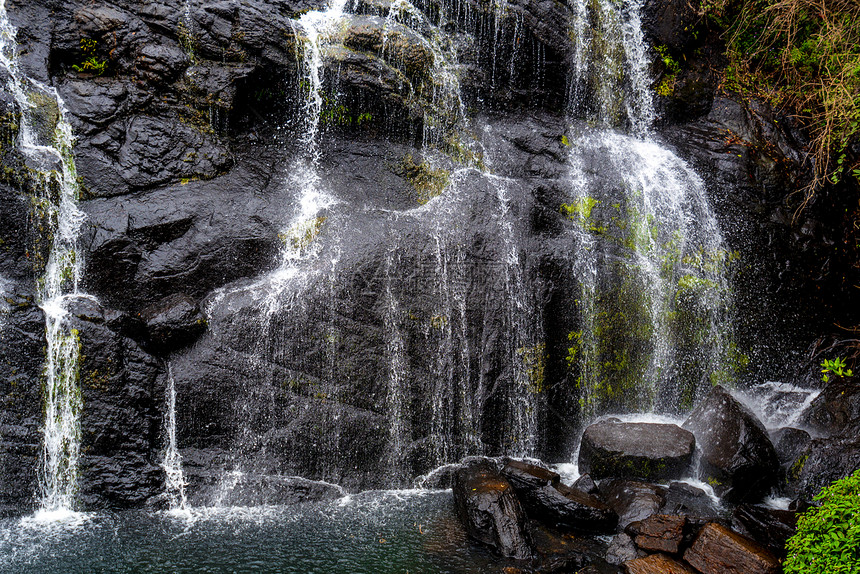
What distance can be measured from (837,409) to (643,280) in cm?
362

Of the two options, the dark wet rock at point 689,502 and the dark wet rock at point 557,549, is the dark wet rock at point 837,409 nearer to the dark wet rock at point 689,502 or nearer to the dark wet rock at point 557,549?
the dark wet rock at point 689,502

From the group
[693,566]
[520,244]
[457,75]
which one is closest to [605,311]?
[520,244]

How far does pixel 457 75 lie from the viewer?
11852 mm

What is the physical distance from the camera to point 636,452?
28.2 feet

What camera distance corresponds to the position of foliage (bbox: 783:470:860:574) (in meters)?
5.25

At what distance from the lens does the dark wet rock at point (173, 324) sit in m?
8.32

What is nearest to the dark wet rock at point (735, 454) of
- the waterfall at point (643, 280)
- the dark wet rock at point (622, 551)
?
the waterfall at point (643, 280)

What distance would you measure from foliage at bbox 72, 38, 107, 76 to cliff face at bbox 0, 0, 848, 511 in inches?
1.2

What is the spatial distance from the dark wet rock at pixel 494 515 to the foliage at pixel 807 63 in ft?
26.7

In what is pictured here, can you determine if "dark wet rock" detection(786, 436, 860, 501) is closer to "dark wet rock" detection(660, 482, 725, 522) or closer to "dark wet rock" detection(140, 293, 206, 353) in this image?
"dark wet rock" detection(660, 482, 725, 522)

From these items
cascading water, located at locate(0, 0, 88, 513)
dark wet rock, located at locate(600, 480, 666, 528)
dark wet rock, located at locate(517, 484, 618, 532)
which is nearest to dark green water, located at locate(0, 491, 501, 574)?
cascading water, located at locate(0, 0, 88, 513)

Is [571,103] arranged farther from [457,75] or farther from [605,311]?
[605,311]

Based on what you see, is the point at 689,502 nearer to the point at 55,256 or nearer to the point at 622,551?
the point at 622,551

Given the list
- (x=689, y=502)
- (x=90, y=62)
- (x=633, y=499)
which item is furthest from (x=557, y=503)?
(x=90, y=62)
